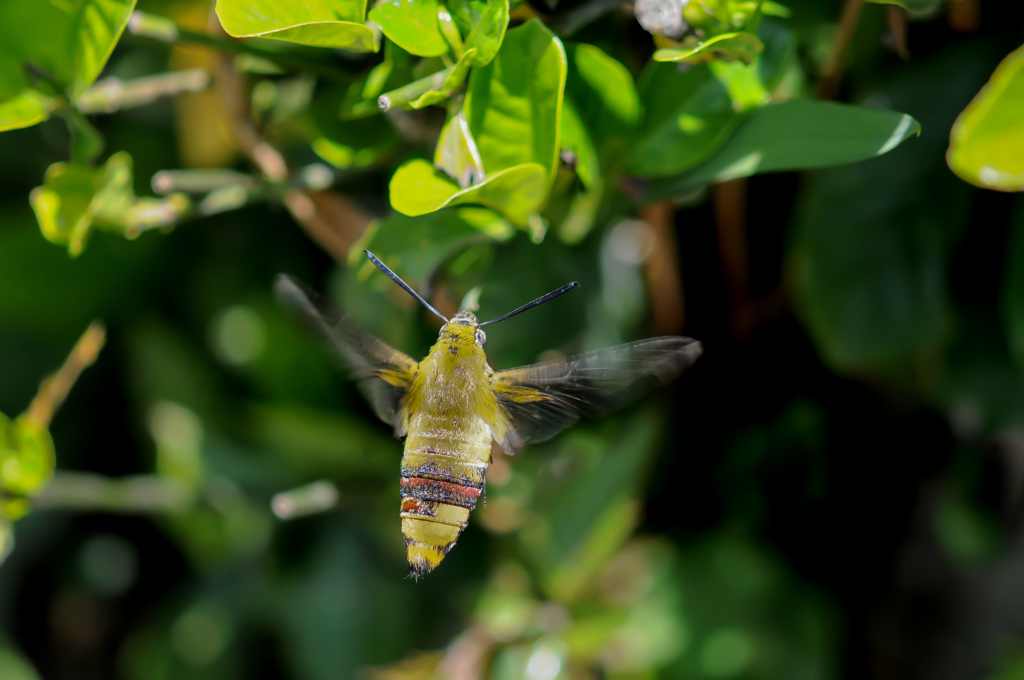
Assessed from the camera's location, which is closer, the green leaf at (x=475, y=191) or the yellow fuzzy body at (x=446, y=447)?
the green leaf at (x=475, y=191)

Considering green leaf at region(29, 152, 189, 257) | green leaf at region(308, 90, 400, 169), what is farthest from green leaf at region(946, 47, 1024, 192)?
green leaf at region(29, 152, 189, 257)

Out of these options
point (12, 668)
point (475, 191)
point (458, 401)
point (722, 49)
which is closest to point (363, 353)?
point (458, 401)

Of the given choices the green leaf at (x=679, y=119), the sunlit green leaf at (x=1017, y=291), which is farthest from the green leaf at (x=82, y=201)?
the sunlit green leaf at (x=1017, y=291)

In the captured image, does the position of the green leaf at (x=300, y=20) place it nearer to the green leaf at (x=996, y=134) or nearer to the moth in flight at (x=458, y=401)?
the moth in flight at (x=458, y=401)

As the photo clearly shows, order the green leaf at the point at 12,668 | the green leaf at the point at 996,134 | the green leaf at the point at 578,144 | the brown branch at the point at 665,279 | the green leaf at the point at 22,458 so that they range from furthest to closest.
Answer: the green leaf at the point at 12,668, the brown branch at the point at 665,279, the green leaf at the point at 22,458, the green leaf at the point at 578,144, the green leaf at the point at 996,134

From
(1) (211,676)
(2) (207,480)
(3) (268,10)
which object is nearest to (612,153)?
(3) (268,10)

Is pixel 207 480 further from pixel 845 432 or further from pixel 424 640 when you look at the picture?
pixel 845 432

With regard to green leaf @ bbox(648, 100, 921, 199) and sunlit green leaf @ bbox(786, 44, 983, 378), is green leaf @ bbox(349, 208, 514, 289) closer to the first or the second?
green leaf @ bbox(648, 100, 921, 199)
